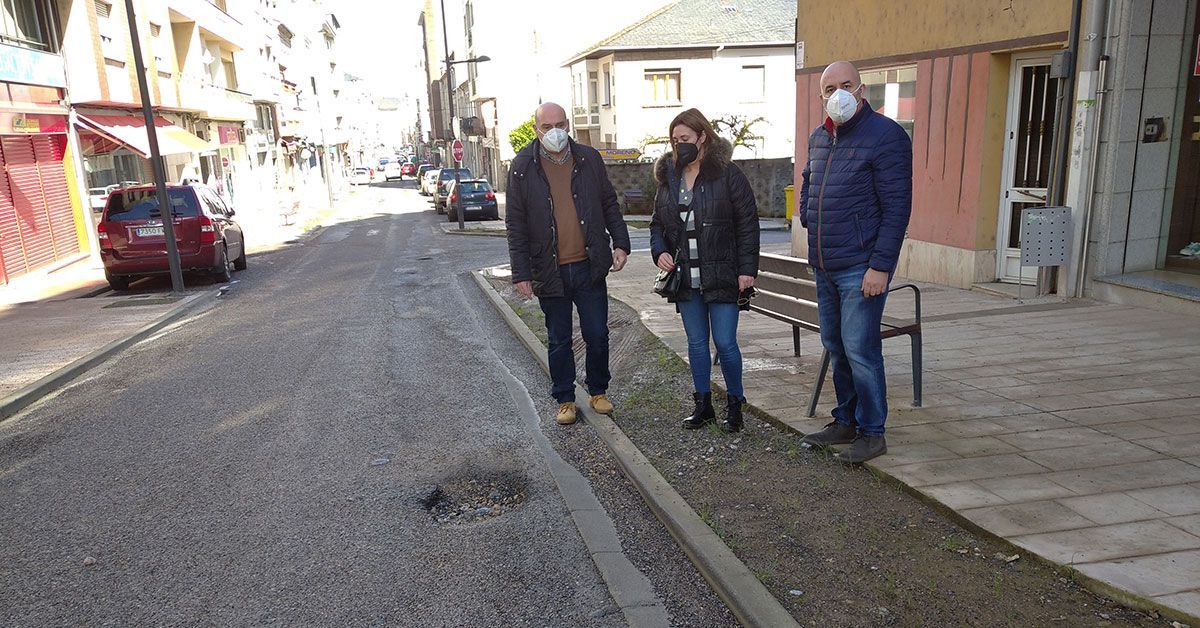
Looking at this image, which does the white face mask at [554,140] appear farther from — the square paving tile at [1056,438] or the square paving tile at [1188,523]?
the square paving tile at [1188,523]

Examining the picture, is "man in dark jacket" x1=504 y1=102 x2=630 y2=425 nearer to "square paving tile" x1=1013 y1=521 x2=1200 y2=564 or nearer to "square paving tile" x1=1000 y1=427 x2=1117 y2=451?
"square paving tile" x1=1000 y1=427 x2=1117 y2=451

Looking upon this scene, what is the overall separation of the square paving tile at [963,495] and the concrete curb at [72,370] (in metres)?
6.80

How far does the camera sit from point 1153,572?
10.2ft

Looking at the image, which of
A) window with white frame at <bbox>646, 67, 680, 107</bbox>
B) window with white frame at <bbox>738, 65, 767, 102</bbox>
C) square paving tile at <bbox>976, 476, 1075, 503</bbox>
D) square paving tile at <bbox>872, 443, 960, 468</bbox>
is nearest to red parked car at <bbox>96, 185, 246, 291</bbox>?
square paving tile at <bbox>872, 443, 960, 468</bbox>

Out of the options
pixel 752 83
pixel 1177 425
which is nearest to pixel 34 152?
pixel 1177 425

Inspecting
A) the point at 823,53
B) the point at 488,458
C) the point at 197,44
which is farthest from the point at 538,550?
the point at 197,44

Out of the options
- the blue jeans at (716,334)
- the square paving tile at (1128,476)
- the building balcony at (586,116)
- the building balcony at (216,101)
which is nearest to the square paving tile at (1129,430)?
the square paving tile at (1128,476)

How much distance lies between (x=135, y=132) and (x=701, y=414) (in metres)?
21.0

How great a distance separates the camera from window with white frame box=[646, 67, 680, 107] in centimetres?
3609

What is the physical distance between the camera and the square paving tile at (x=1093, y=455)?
164 inches

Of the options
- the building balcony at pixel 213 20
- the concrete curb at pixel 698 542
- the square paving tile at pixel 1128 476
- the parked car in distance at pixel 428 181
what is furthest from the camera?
the parked car in distance at pixel 428 181

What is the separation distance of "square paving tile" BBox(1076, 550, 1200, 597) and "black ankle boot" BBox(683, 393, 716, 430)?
7.90 ft

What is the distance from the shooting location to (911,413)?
510 cm

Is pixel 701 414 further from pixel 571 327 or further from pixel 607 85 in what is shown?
pixel 607 85
